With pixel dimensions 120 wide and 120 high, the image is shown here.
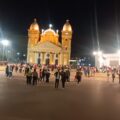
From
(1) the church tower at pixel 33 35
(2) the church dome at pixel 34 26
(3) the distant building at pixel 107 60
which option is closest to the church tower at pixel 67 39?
(1) the church tower at pixel 33 35

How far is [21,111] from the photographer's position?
13.5m

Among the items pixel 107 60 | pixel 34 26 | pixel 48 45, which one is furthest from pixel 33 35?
pixel 107 60

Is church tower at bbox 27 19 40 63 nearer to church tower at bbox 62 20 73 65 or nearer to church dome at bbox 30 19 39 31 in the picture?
church dome at bbox 30 19 39 31

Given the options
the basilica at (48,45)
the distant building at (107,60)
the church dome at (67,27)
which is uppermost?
the church dome at (67,27)

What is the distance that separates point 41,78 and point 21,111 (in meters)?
21.9

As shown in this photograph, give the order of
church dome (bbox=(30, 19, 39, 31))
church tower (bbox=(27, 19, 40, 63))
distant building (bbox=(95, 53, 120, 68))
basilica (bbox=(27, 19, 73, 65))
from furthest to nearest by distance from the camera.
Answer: church dome (bbox=(30, 19, 39, 31)) < church tower (bbox=(27, 19, 40, 63)) < basilica (bbox=(27, 19, 73, 65)) < distant building (bbox=(95, 53, 120, 68))

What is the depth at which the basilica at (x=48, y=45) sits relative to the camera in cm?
11694

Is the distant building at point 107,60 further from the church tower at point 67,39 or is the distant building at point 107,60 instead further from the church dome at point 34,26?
the church dome at point 34,26

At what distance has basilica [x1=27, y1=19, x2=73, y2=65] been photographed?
117m

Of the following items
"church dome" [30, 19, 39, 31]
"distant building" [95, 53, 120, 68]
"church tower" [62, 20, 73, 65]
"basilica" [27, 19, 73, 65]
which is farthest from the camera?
"church dome" [30, 19, 39, 31]

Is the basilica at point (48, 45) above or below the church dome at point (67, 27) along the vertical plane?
below

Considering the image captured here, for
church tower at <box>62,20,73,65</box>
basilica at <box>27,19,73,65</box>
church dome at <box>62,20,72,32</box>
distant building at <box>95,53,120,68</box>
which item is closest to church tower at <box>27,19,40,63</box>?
basilica at <box>27,19,73,65</box>

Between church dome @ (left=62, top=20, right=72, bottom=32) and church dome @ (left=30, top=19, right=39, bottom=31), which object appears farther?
church dome @ (left=30, top=19, right=39, bottom=31)

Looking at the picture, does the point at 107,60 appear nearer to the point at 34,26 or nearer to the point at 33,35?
the point at 33,35
